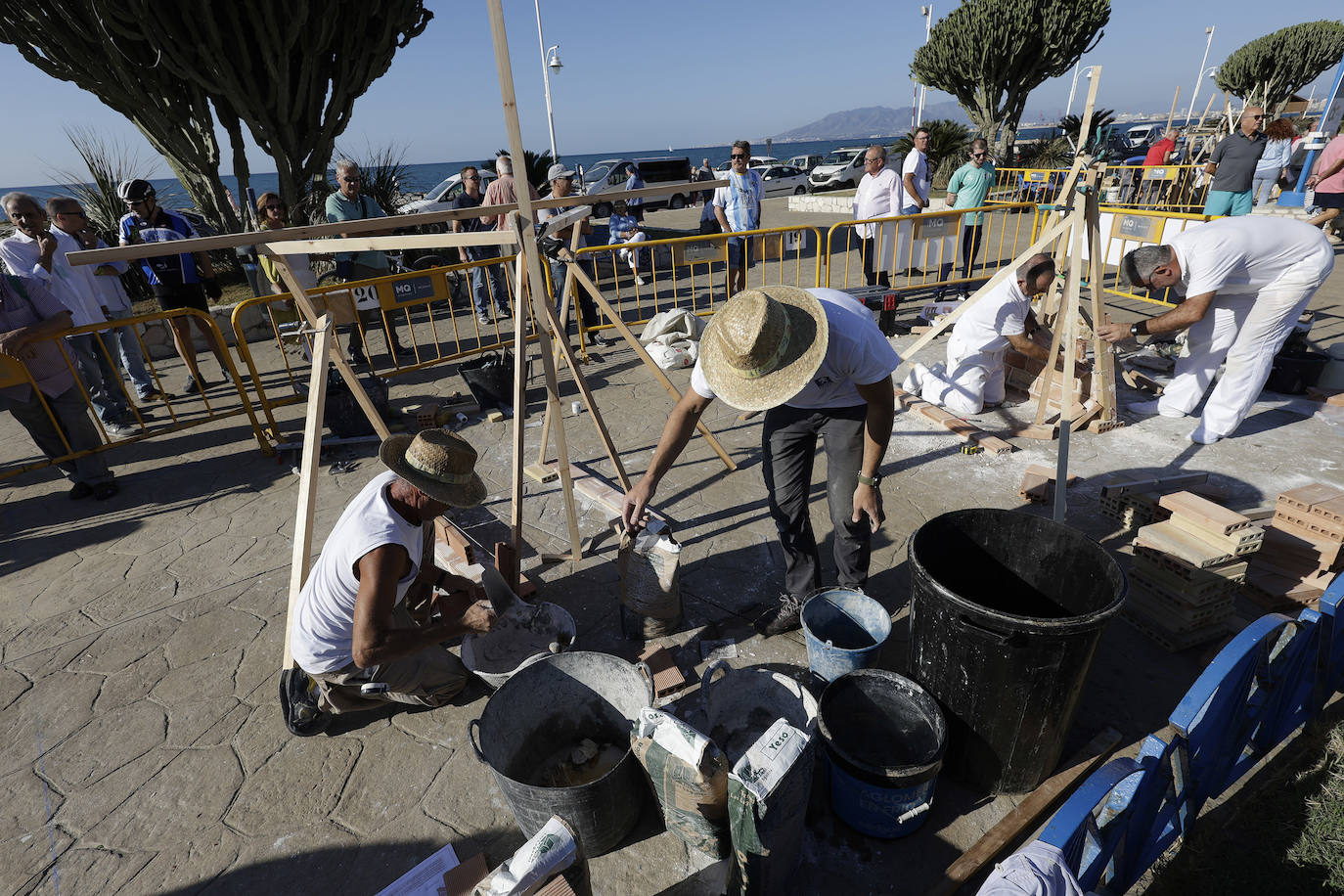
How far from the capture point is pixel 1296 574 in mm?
3559

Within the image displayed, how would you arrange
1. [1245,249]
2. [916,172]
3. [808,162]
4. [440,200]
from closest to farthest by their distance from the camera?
[1245,249]
[916,172]
[440,200]
[808,162]

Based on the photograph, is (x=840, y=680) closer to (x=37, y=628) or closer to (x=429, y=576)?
(x=429, y=576)

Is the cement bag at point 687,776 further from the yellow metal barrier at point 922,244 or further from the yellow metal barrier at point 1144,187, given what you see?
the yellow metal barrier at point 1144,187

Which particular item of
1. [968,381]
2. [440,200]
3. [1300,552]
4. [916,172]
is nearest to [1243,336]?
[968,381]

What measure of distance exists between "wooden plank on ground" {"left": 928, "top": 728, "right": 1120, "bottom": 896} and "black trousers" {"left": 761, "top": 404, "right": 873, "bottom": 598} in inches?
48.3

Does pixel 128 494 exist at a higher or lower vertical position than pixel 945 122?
lower

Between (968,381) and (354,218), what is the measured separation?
7978 mm

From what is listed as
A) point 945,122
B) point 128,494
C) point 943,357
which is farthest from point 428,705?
point 945,122

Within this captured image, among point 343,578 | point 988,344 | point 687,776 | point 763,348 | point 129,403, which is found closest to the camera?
point 687,776

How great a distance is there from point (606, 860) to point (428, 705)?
4.08ft

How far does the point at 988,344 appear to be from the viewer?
579 cm

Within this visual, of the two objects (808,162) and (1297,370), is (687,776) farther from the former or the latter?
(808,162)

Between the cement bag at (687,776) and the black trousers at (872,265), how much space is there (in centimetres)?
826

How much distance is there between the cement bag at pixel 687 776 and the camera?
2074mm
